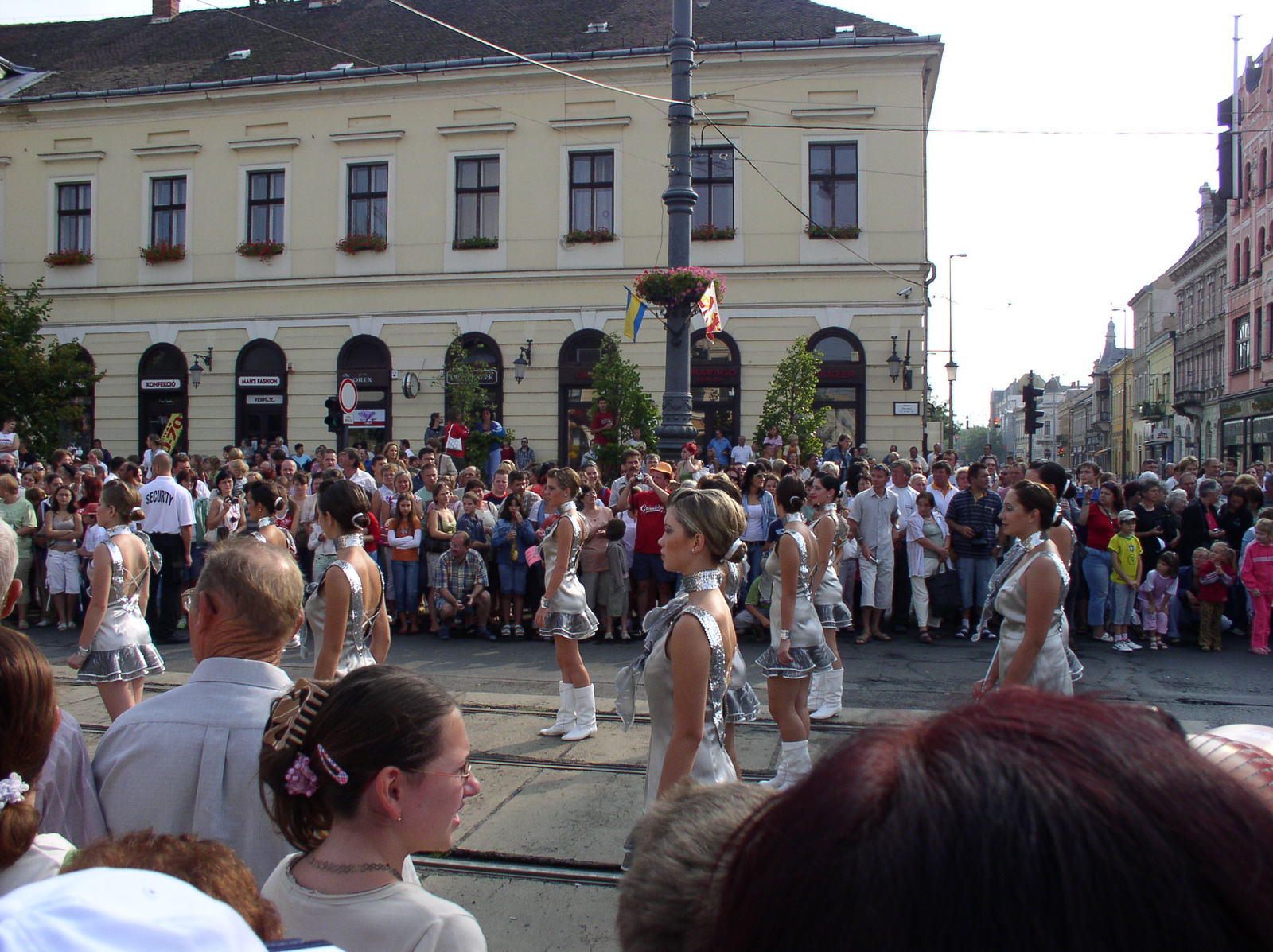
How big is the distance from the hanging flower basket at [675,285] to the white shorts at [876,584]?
3725mm

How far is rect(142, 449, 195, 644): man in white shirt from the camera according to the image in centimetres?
1045

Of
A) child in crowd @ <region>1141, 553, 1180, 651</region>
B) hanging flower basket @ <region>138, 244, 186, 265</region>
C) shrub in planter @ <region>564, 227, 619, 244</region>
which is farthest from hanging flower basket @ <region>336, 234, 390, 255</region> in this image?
child in crowd @ <region>1141, 553, 1180, 651</region>

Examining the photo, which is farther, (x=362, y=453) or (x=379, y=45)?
(x=379, y=45)

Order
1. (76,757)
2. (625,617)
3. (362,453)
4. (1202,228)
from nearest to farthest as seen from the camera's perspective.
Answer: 1. (76,757)
2. (625,617)
3. (362,453)
4. (1202,228)

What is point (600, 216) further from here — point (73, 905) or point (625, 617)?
point (73, 905)

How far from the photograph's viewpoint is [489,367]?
24.0m

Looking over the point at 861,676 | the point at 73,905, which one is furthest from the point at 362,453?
the point at 73,905

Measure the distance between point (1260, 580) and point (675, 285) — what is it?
23.9 ft

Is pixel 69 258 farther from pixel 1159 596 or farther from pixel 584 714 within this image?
pixel 1159 596

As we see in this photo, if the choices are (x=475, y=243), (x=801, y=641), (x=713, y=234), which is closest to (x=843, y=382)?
(x=713, y=234)

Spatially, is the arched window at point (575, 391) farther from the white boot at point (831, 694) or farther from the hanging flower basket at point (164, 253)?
the white boot at point (831, 694)

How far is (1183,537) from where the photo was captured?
1119 centimetres

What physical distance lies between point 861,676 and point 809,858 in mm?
8339

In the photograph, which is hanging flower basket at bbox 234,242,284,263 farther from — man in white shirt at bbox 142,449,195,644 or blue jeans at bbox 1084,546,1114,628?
Result: blue jeans at bbox 1084,546,1114,628
